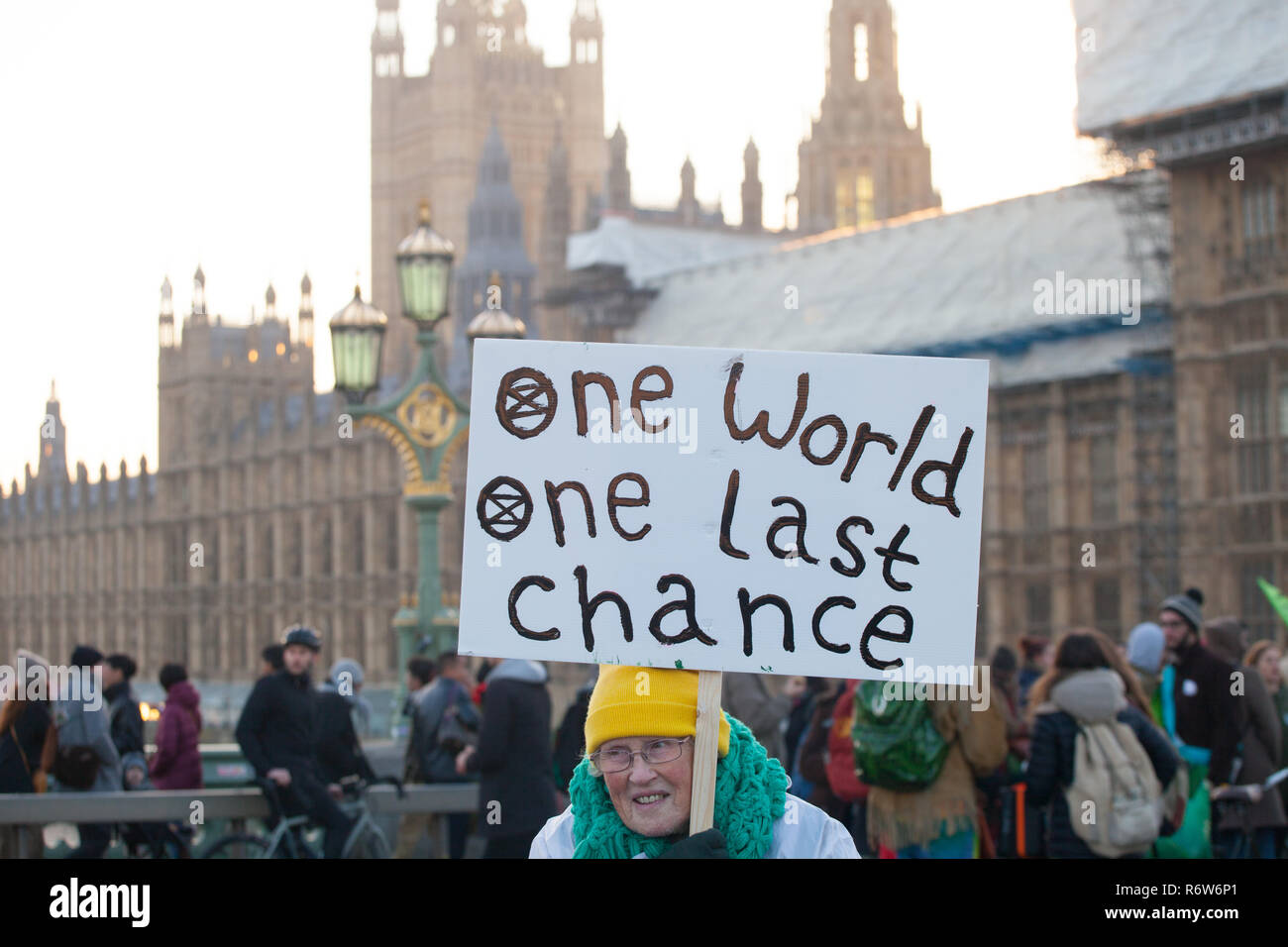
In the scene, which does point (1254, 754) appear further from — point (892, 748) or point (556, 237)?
point (556, 237)

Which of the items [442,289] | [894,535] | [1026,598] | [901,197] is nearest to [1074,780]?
[894,535]

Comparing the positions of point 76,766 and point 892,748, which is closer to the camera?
point 892,748

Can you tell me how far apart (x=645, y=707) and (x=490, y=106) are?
86.6m

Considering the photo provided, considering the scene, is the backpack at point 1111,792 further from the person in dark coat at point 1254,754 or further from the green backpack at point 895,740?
the person in dark coat at point 1254,754

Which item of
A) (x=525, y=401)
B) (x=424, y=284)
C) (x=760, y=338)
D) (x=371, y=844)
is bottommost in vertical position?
(x=371, y=844)

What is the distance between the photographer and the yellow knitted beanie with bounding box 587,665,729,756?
9.06 ft

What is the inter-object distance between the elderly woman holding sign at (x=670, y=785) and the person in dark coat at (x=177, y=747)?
578cm

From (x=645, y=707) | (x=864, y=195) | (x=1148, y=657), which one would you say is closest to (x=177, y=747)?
(x=1148, y=657)

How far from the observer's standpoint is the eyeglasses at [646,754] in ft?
9.07

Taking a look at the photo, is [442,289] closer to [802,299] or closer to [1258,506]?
[1258,506]

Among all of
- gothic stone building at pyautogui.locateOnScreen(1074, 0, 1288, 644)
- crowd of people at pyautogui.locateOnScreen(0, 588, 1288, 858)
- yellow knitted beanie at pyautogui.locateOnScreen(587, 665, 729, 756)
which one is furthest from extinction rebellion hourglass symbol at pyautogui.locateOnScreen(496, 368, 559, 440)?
gothic stone building at pyautogui.locateOnScreen(1074, 0, 1288, 644)

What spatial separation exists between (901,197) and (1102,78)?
1358 inches

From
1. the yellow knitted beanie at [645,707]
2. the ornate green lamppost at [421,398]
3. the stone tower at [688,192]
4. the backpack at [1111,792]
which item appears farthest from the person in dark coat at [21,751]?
the stone tower at [688,192]

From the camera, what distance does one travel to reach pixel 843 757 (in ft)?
21.3
